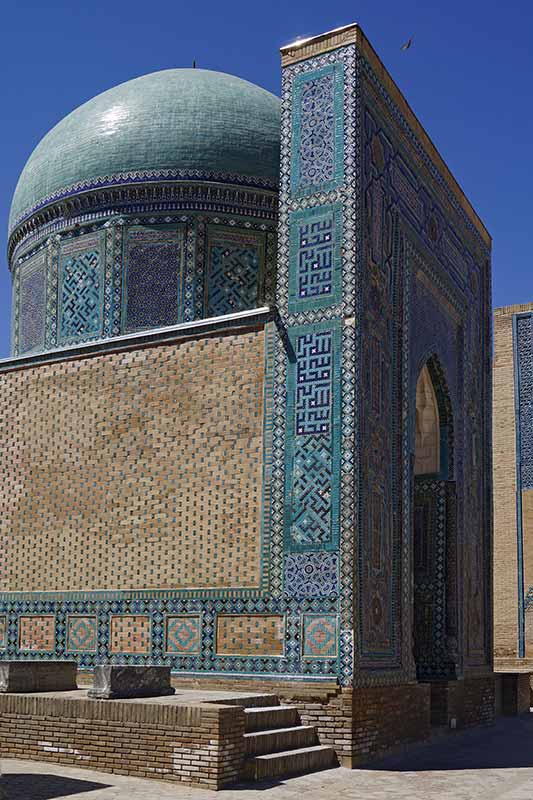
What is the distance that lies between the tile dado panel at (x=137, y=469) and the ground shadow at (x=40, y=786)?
2597mm

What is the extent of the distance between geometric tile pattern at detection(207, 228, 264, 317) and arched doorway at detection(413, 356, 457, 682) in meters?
2.16

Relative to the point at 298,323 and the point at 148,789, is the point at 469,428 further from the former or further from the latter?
the point at 148,789

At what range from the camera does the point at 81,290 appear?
12289 mm

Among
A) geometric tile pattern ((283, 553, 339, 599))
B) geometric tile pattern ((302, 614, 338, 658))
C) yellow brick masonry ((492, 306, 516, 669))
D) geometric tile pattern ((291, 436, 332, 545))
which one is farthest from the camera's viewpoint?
yellow brick masonry ((492, 306, 516, 669))

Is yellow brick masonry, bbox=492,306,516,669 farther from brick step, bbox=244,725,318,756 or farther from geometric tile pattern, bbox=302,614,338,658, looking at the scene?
brick step, bbox=244,725,318,756

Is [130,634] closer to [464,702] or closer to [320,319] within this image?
[320,319]

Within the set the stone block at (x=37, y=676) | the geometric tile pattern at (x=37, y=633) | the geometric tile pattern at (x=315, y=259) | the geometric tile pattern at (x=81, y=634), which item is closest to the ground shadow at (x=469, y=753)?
the stone block at (x=37, y=676)

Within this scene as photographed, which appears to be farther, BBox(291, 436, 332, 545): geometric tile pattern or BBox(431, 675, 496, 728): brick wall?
BBox(431, 675, 496, 728): brick wall

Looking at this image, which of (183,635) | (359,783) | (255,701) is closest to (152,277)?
(183,635)

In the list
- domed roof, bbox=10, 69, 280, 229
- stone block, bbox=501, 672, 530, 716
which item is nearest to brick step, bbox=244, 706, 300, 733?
domed roof, bbox=10, 69, 280, 229

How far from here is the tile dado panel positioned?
9.24 meters

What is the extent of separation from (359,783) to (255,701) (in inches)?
42.0

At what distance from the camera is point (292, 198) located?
959 centimetres

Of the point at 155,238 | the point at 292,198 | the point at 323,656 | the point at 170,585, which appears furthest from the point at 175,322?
the point at 323,656
